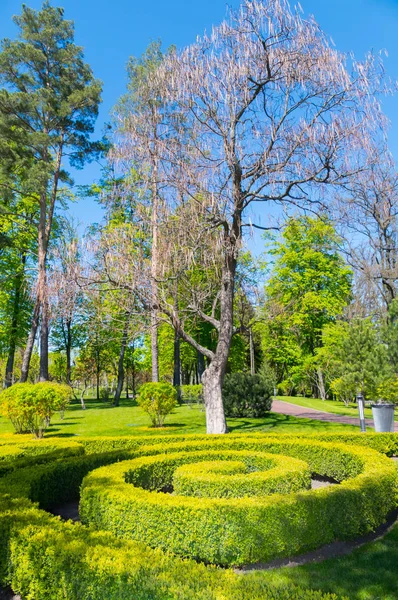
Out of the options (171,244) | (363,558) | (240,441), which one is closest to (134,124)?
(171,244)

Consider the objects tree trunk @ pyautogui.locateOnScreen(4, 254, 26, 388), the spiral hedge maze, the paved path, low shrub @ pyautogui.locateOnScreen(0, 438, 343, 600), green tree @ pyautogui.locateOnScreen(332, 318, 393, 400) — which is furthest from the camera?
tree trunk @ pyautogui.locateOnScreen(4, 254, 26, 388)

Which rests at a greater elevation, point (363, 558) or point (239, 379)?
point (239, 379)

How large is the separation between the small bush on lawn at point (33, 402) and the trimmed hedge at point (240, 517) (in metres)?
7.28

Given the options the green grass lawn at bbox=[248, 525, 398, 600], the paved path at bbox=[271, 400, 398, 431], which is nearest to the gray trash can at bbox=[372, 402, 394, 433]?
the paved path at bbox=[271, 400, 398, 431]

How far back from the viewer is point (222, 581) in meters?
2.82

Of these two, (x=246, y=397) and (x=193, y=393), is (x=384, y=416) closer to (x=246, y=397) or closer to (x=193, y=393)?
(x=246, y=397)

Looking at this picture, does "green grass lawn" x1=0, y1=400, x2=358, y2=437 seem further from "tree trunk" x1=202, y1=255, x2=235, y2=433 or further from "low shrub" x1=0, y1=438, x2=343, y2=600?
"low shrub" x1=0, y1=438, x2=343, y2=600

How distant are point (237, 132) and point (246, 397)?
31.4ft

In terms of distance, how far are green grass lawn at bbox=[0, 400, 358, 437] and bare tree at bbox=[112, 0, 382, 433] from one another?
2.75 meters

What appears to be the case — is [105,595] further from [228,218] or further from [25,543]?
[228,218]

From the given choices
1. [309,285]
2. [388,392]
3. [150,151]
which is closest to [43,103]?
[150,151]

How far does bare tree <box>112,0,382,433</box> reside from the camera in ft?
31.5

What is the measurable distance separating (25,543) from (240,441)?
19.4 ft

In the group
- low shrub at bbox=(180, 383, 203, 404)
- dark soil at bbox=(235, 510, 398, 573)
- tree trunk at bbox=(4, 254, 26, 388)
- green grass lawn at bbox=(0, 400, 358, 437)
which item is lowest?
dark soil at bbox=(235, 510, 398, 573)
